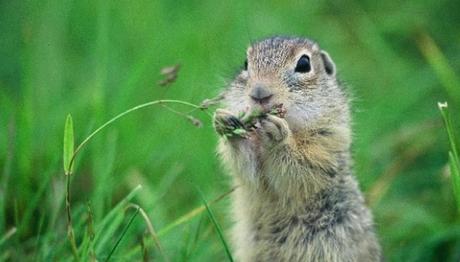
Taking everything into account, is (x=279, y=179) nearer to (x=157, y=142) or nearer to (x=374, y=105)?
(x=157, y=142)

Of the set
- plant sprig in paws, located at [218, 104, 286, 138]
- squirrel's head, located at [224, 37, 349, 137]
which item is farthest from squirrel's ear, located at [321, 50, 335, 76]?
plant sprig in paws, located at [218, 104, 286, 138]

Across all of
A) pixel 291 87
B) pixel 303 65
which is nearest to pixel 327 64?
pixel 303 65

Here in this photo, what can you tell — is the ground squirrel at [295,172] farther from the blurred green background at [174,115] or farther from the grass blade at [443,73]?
the grass blade at [443,73]

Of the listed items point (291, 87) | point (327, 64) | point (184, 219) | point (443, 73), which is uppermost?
point (291, 87)

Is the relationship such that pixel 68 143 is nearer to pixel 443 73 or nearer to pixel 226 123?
pixel 226 123

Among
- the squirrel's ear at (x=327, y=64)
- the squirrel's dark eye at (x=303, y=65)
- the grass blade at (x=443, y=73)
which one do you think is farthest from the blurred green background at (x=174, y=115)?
the squirrel's dark eye at (x=303, y=65)

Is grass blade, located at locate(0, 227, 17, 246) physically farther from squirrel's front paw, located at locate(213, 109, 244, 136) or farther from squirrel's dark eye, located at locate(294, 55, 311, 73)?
squirrel's dark eye, located at locate(294, 55, 311, 73)
